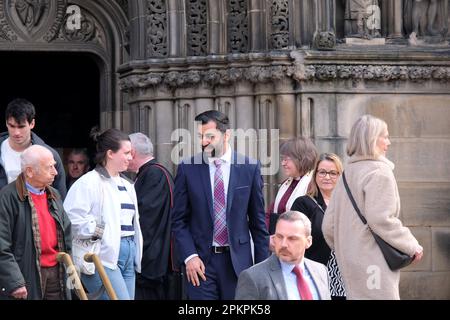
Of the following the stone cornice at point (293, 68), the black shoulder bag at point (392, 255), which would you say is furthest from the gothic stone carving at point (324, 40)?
the black shoulder bag at point (392, 255)

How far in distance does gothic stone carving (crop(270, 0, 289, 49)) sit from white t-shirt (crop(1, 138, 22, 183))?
3446mm

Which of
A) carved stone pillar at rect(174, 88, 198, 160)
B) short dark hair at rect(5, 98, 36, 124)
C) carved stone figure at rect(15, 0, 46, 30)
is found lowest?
short dark hair at rect(5, 98, 36, 124)

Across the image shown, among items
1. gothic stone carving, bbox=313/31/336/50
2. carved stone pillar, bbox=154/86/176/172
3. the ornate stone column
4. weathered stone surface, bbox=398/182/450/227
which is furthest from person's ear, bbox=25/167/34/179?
weathered stone surface, bbox=398/182/450/227

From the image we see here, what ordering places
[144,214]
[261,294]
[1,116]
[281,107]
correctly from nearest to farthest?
[261,294]
[144,214]
[281,107]
[1,116]

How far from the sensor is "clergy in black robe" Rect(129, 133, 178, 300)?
37.4 feet

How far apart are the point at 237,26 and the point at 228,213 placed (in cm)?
361

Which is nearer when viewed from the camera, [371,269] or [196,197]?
[371,269]

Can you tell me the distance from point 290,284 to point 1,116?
929cm

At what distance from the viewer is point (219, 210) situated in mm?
9945

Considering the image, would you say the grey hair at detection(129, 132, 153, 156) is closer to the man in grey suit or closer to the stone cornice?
the stone cornice

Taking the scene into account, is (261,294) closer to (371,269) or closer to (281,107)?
(371,269)

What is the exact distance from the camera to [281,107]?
12.8 meters

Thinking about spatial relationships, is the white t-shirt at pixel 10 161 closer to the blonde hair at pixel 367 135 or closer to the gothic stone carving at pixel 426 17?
the blonde hair at pixel 367 135

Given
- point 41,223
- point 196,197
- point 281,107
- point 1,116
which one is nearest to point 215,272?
point 196,197
